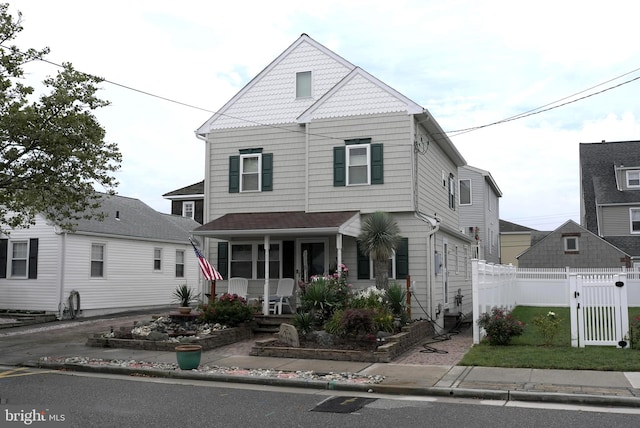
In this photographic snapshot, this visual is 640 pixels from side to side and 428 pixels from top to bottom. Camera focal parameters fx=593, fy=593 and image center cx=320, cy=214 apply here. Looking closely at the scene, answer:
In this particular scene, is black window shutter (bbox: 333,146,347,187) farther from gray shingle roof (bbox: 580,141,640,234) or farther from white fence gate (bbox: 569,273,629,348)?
gray shingle roof (bbox: 580,141,640,234)

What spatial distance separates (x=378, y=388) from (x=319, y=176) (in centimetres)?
964

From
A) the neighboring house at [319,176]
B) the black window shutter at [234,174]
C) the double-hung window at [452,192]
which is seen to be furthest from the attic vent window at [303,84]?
the double-hung window at [452,192]

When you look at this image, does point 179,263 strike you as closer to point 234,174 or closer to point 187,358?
point 234,174

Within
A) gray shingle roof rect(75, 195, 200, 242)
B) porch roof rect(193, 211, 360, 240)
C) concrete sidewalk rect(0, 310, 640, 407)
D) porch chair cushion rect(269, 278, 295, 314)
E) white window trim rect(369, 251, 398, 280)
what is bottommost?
concrete sidewalk rect(0, 310, 640, 407)

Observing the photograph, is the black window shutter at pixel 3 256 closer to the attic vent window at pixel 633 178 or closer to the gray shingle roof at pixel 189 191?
the gray shingle roof at pixel 189 191

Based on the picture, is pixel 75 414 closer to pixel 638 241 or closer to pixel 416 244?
pixel 416 244

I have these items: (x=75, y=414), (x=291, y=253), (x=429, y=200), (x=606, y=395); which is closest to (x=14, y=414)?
(x=75, y=414)

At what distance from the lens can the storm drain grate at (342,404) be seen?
8.04 meters

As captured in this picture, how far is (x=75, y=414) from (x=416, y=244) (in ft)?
37.5

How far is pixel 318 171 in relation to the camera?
18172mm

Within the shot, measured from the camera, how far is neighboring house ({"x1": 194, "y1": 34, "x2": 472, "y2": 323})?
677 inches

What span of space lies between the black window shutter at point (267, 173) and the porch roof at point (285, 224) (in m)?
0.92

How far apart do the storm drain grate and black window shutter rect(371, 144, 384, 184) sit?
946 centimetres

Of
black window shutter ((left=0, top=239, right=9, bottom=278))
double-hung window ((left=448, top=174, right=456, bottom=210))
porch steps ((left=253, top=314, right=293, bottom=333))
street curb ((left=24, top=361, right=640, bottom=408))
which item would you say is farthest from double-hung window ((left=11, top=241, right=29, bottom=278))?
double-hung window ((left=448, top=174, right=456, bottom=210))
